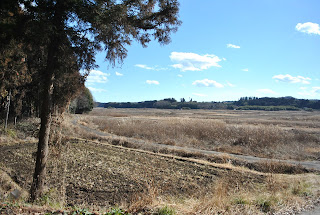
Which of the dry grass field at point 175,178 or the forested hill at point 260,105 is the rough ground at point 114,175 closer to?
the dry grass field at point 175,178

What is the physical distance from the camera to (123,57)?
7.84m

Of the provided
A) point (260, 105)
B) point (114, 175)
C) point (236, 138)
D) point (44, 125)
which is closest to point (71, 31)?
point (44, 125)

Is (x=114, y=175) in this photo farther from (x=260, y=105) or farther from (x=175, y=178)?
(x=260, y=105)

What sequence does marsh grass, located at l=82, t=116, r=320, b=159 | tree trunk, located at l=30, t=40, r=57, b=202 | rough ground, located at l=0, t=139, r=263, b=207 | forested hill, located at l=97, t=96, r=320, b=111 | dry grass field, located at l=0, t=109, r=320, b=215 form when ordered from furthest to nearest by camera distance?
1. forested hill, located at l=97, t=96, r=320, b=111
2. marsh grass, located at l=82, t=116, r=320, b=159
3. rough ground, located at l=0, t=139, r=263, b=207
4. tree trunk, located at l=30, t=40, r=57, b=202
5. dry grass field, located at l=0, t=109, r=320, b=215

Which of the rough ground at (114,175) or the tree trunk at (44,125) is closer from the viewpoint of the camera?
the tree trunk at (44,125)

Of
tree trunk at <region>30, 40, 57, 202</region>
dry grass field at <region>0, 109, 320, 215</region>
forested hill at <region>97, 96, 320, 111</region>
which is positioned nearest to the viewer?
dry grass field at <region>0, 109, 320, 215</region>

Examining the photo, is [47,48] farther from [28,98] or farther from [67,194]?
[28,98]

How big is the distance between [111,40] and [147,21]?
1855 millimetres

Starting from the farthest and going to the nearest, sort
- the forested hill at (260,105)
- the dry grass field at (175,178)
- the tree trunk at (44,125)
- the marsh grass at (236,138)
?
the forested hill at (260,105)
the marsh grass at (236,138)
the tree trunk at (44,125)
the dry grass field at (175,178)

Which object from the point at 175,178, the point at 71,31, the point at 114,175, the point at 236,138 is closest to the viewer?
the point at 71,31

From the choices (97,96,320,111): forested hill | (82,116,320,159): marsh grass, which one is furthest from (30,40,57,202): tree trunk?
(97,96,320,111): forested hill

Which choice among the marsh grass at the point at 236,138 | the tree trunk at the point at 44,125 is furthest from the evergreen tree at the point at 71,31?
the marsh grass at the point at 236,138

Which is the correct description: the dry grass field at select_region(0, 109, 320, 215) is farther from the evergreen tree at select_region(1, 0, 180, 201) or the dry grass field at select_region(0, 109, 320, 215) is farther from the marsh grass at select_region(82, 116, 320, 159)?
the evergreen tree at select_region(1, 0, 180, 201)

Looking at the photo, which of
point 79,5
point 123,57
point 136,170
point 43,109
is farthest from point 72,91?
point 136,170
